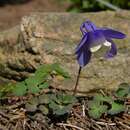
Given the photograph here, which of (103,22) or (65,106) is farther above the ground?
(103,22)

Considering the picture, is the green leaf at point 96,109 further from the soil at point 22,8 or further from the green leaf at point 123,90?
the soil at point 22,8

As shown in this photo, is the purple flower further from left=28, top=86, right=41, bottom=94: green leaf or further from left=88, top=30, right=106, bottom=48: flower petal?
left=28, top=86, right=41, bottom=94: green leaf

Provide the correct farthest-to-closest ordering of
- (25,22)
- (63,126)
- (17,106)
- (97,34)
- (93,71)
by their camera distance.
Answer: (25,22) < (93,71) < (17,106) < (63,126) < (97,34)

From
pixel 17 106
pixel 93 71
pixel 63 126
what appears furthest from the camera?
pixel 93 71

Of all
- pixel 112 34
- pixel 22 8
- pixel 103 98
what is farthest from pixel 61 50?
pixel 22 8

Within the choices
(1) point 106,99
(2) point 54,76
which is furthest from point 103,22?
(1) point 106,99

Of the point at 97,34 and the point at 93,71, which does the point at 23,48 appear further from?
the point at 97,34
